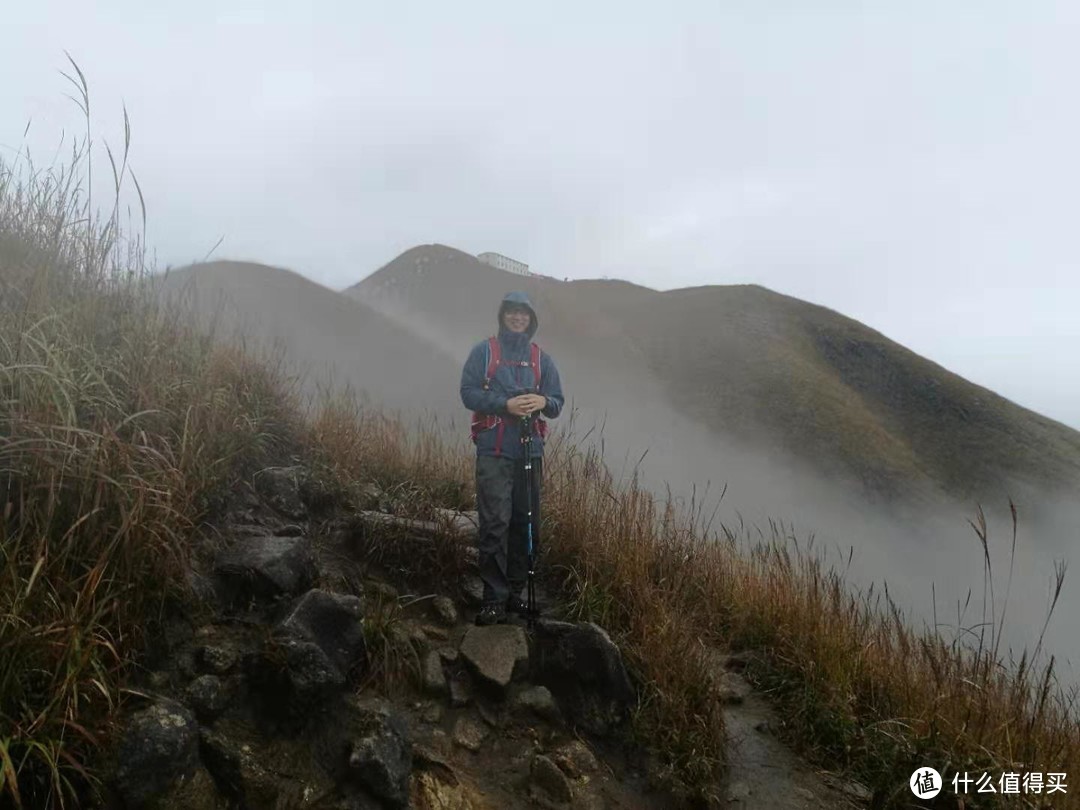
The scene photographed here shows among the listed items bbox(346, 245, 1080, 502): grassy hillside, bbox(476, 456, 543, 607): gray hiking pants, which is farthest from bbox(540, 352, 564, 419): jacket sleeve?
bbox(346, 245, 1080, 502): grassy hillside

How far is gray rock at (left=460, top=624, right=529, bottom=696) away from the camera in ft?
11.9

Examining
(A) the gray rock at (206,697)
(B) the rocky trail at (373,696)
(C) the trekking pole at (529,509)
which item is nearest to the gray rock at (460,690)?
(B) the rocky trail at (373,696)

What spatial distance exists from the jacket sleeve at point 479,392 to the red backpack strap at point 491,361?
3cm

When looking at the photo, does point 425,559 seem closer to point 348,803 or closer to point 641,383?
point 348,803

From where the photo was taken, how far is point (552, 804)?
10.3 feet

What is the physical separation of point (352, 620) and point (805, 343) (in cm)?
4781

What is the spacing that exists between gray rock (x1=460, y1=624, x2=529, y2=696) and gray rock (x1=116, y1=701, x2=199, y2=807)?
1541mm

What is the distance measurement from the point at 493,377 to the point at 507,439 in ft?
1.47

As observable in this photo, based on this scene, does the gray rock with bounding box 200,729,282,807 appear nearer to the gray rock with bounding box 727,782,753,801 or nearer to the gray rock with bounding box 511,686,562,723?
the gray rock with bounding box 511,686,562,723

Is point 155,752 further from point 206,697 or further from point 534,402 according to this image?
point 534,402

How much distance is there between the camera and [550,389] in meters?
4.74

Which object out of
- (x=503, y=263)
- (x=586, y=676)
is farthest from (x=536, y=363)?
(x=503, y=263)

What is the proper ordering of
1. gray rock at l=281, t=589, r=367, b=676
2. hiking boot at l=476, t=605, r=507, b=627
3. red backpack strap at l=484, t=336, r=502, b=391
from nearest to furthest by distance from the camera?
gray rock at l=281, t=589, r=367, b=676 < hiking boot at l=476, t=605, r=507, b=627 < red backpack strap at l=484, t=336, r=502, b=391

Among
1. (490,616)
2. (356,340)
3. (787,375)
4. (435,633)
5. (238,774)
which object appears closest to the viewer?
(238,774)
